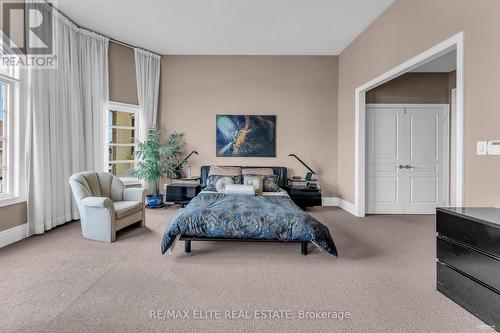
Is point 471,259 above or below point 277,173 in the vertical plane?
below

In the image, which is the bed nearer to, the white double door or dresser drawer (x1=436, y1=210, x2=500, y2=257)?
dresser drawer (x1=436, y1=210, x2=500, y2=257)

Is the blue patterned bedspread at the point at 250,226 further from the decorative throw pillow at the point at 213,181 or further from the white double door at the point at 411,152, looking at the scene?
the white double door at the point at 411,152

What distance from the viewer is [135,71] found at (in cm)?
568

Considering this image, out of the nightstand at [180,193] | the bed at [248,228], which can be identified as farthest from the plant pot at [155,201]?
the bed at [248,228]

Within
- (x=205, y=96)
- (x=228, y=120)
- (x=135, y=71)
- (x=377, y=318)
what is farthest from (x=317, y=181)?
(x=135, y=71)

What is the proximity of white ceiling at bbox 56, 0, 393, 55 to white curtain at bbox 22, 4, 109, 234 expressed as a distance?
1.70ft

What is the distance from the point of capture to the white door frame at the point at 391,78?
2.55m

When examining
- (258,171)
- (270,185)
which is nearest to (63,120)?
(258,171)

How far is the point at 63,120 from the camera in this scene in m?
Result: 4.28

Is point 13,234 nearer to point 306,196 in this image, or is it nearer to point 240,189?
point 240,189

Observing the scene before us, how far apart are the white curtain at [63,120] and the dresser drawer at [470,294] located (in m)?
5.07

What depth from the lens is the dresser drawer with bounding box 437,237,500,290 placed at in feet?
5.94

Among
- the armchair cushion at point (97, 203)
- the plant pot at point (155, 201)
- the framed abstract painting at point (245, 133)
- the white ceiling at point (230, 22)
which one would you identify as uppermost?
the white ceiling at point (230, 22)

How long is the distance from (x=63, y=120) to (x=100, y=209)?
191 centimetres
